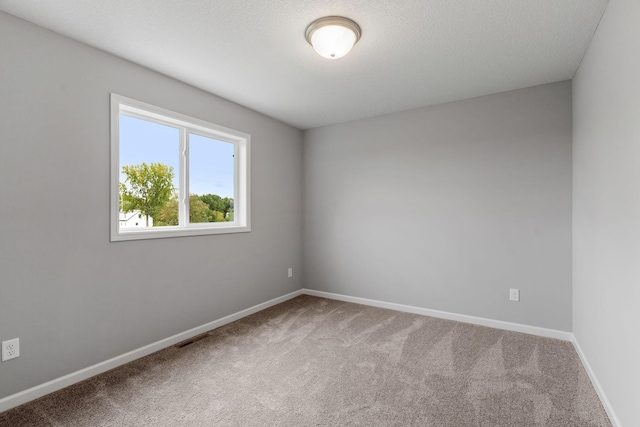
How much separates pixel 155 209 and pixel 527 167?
3.61 m

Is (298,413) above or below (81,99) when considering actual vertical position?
below

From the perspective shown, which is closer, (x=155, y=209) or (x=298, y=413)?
(x=298, y=413)

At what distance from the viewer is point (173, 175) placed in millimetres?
Answer: 3018

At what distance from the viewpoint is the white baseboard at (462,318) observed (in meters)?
2.95

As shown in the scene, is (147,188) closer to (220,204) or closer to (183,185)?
Answer: (183,185)

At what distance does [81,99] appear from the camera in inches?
88.6

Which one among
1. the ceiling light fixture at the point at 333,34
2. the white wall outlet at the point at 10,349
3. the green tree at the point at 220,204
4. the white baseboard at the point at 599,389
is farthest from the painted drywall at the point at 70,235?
the white baseboard at the point at 599,389

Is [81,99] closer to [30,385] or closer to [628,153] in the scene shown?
[30,385]

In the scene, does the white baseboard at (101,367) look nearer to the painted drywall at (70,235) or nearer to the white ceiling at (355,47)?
the painted drywall at (70,235)

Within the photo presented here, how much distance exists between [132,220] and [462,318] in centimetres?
345

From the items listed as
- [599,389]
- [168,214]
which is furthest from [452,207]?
[168,214]

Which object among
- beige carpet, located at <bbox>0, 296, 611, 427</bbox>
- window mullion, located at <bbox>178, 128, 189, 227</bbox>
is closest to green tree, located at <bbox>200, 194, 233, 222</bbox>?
window mullion, located at <bbox>178, 128, 189, 227</bbox>

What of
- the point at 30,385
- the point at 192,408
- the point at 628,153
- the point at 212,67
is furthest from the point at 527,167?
the point at 30,385

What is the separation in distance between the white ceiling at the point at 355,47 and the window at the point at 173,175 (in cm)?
46
